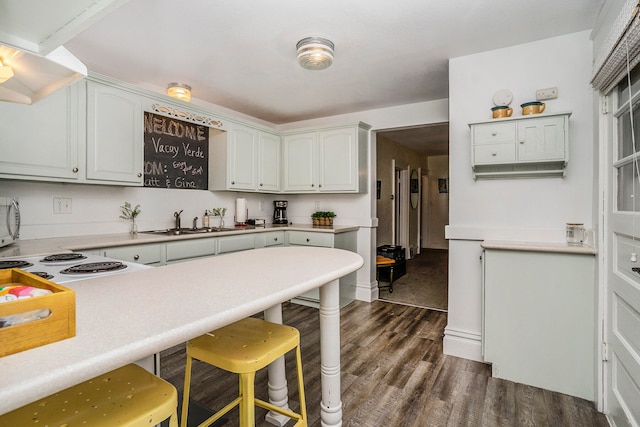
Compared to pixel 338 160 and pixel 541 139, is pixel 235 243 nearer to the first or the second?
pixel 338 160

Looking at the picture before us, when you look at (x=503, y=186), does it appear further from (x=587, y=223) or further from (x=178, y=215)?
(x=178, y=215)

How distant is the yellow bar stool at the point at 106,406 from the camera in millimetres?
739

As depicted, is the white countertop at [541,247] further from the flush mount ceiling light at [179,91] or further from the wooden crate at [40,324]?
the flush mount ceiling light at [179,91]

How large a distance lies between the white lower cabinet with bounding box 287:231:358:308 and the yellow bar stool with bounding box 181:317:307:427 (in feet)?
7.29

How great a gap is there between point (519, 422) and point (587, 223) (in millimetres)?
1364

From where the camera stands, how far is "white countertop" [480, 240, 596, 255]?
1.98 m

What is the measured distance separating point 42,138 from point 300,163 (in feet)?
8.42

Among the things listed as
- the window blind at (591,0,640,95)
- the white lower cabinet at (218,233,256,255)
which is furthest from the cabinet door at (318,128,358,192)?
the window blind at (591,0,640,95)

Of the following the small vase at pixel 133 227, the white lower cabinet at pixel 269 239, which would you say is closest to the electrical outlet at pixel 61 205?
the small vase at pixel 133 227

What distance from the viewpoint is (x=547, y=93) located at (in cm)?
228

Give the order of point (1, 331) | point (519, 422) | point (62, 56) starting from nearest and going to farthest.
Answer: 1. point (1, 331)
2. point (62, 56)
3. point (519, 422)

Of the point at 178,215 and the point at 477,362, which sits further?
the point at 178,215

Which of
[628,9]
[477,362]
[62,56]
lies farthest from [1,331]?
[477,362]

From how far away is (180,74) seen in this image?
9.62 feet
